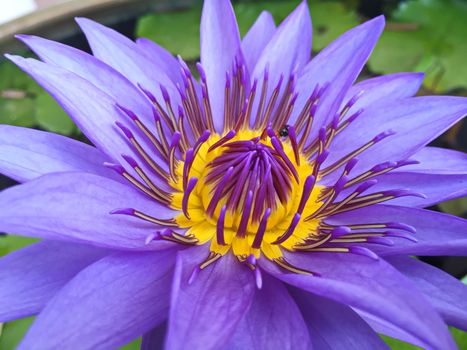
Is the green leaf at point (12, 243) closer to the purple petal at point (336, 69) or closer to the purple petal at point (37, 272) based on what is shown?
the purple petal at point (37, 272)

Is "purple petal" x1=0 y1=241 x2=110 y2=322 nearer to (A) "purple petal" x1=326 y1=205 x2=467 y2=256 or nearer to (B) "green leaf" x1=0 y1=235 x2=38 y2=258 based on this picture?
(A) "purple petal" x1=326 y1=205 x2=467 y2=256

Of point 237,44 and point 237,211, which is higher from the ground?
point 237,44

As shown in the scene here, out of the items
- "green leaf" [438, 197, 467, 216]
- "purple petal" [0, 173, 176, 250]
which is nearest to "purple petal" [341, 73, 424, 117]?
"purple petal" [0, 173, 176, 250]

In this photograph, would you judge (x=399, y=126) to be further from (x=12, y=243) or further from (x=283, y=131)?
(x=12, y=243)

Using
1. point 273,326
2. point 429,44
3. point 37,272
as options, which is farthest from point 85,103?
point 429,44

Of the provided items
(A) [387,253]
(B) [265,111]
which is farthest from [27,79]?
(A) [387,253]

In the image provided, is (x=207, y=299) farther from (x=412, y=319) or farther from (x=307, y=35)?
(x=307, y=35)
